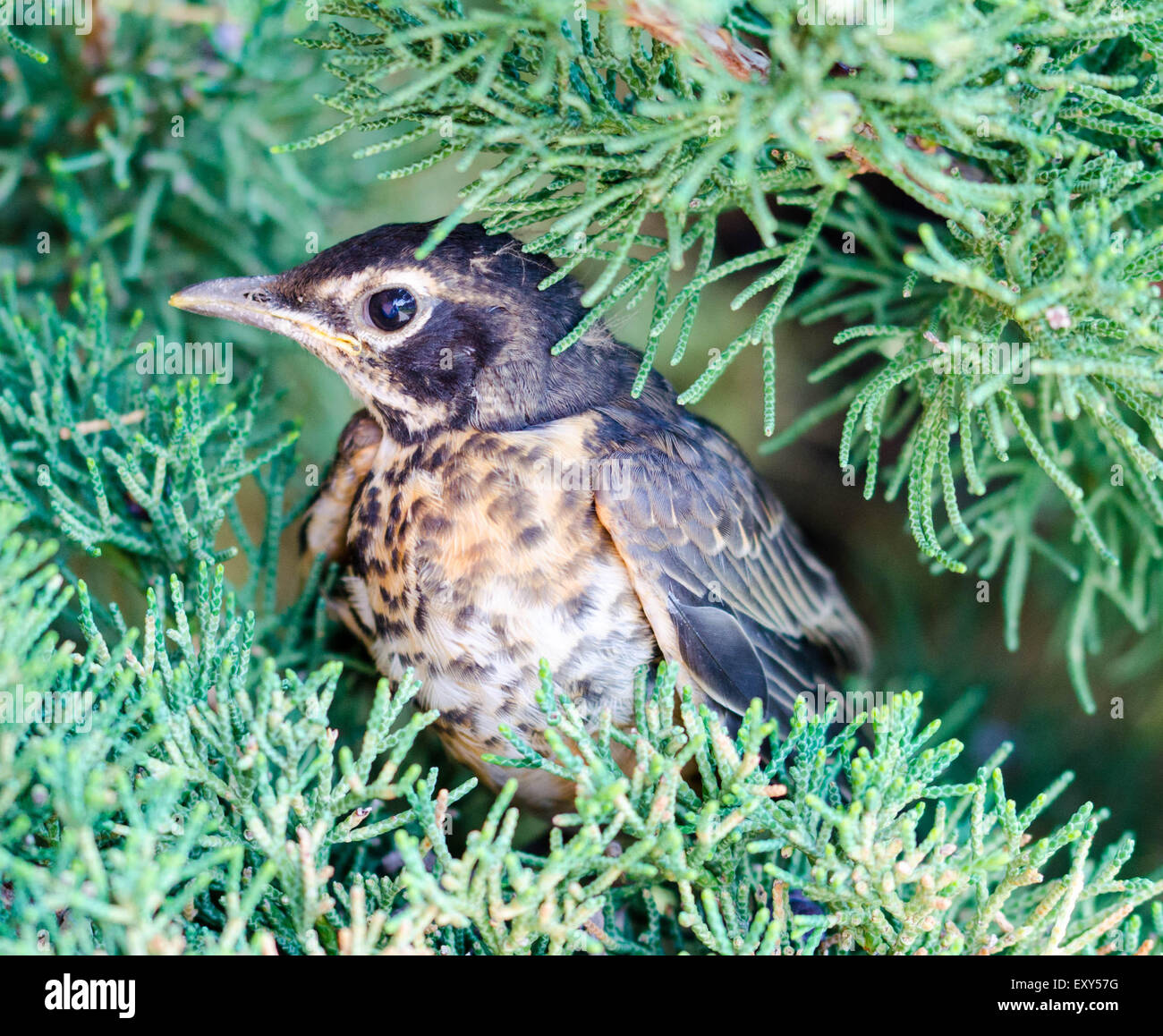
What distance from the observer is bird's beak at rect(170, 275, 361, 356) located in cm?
154

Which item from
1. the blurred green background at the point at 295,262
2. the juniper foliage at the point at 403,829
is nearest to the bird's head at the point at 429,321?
the blurred green background at the point at 295,262

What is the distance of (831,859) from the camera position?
3.70ft

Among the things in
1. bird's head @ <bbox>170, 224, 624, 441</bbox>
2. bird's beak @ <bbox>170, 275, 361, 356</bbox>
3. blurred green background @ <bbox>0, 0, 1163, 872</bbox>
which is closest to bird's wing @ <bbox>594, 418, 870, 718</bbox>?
bird's head @ <bbox>170, 224, 624, 441</bbox>

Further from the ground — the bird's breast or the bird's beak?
the bird's beak

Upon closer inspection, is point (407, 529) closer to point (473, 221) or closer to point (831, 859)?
point (473, 221)

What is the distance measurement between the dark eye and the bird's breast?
0.73 ft

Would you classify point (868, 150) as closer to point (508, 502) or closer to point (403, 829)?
point (508, 502)

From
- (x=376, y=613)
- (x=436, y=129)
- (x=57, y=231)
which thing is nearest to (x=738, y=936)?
(x=376, y=613)

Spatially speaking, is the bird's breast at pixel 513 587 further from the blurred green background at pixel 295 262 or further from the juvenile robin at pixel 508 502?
the blurred green background at pixel 295 262

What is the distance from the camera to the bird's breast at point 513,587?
1.45m

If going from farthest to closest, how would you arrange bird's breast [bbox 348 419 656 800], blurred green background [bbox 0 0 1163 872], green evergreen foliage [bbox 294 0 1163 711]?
blurred green background [bbox 0 0 1163 872]
bird's breast [bbox 348 419 656 800]
green evergreen foliage [bbox 294 0 1163 711]

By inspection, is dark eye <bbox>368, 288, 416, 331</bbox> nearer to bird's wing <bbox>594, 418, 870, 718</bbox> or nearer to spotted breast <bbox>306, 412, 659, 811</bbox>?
spotted breast <bbox>306, 412, 659, 811</bbox>

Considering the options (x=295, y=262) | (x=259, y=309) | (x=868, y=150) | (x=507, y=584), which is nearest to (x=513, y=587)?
Result: (x=507, y=584)

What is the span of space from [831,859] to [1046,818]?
118 cm
